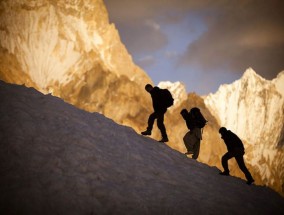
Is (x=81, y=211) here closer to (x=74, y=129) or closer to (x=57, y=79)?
(x=74, y=129)

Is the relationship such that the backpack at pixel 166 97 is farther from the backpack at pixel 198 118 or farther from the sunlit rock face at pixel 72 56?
the sunlit rock face at pixel 72 56

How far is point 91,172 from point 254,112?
609 feet

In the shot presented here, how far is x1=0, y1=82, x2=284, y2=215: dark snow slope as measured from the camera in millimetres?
6125

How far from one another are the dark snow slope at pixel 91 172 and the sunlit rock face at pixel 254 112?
142415 millimetres

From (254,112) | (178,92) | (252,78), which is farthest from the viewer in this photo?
(252,78)

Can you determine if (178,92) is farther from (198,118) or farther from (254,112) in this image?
(254,112)

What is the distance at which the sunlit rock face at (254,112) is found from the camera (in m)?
152

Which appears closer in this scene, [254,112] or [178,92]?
[178,92]

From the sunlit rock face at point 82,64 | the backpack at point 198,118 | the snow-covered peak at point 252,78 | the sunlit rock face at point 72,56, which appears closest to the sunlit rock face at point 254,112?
the snow-covered peak at point 252,78

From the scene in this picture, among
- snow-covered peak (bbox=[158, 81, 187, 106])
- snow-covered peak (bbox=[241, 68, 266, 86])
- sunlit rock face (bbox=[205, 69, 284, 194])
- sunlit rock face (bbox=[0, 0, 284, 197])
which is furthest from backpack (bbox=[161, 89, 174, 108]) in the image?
snow-covered peak (bbox=[241, 68, 266, 86])

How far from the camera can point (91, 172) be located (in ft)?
23.5

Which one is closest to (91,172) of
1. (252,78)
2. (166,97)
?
(166,97)

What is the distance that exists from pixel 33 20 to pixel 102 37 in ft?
61.3

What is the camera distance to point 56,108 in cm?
971
